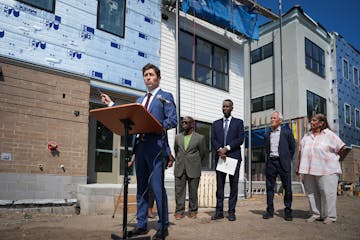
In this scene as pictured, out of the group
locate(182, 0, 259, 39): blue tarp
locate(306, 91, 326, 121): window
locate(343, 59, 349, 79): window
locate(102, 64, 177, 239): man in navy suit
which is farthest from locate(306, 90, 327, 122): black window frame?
locate(102, 64, 177, 239): man in navy suit

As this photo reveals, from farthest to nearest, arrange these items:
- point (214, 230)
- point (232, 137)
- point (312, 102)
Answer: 1. point (312, 102)
2. point (232, 137)
3. point (214, 230)

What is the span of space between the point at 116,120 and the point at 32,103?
4163 mm

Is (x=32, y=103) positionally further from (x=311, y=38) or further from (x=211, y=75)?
(x=311, y=38)

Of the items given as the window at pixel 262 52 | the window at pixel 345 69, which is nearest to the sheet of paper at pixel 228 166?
the window at pixel 262 52

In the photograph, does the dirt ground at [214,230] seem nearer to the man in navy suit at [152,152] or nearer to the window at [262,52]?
the man in navy suit at [152,152]

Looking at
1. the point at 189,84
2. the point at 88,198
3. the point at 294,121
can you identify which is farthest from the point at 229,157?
the point at 294,121

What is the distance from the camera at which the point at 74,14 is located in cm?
762

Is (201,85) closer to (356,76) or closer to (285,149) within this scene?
(285,149)

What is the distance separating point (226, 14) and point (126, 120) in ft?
28.6

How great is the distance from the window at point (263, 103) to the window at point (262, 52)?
219cm

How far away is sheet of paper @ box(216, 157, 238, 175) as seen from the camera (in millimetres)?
5296

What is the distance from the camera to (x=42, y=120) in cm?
681

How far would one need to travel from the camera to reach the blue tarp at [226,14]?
10164 millimetres

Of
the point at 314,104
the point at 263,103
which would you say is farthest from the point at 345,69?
the point at 263,103
